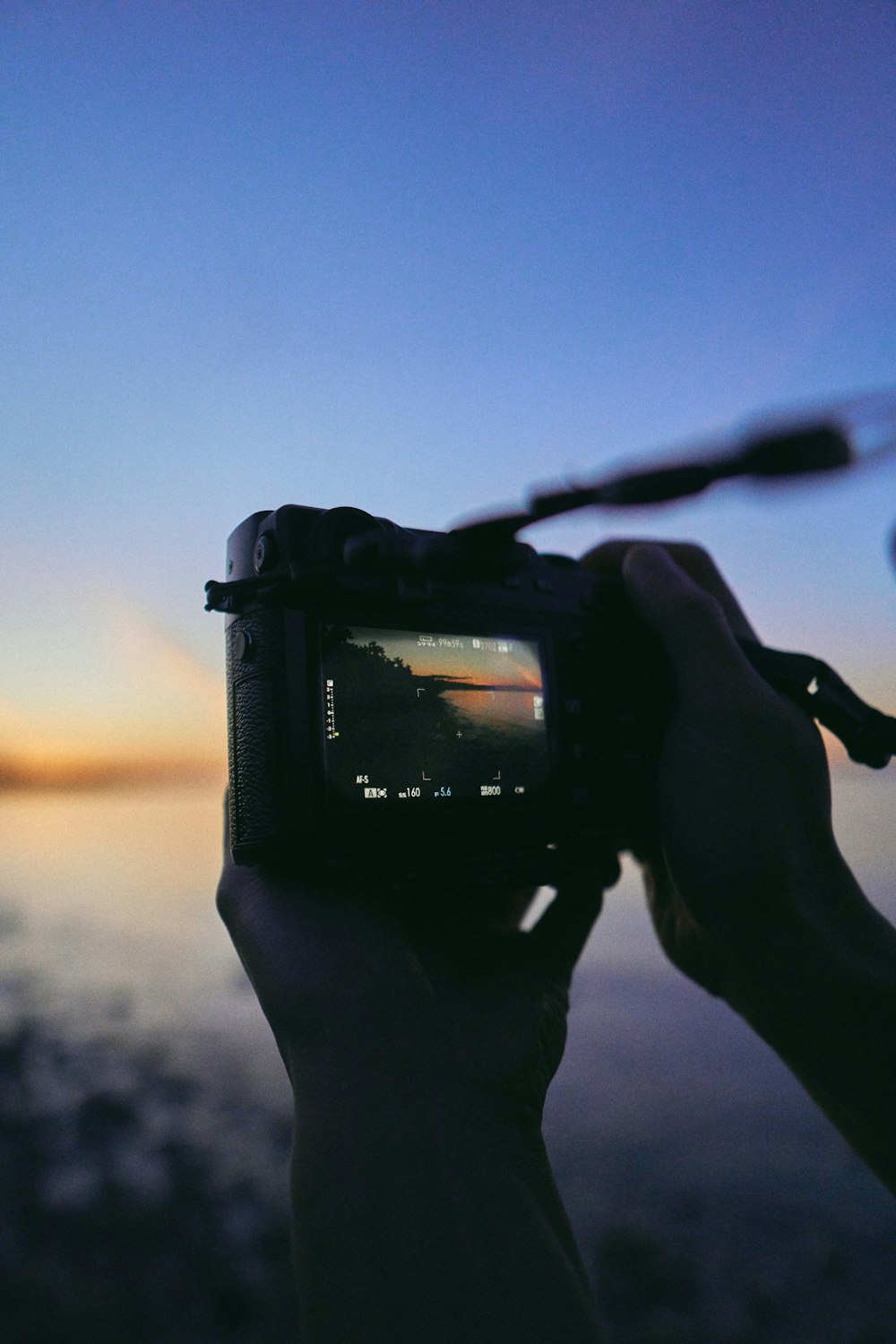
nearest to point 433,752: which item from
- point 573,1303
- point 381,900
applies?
point 381,900

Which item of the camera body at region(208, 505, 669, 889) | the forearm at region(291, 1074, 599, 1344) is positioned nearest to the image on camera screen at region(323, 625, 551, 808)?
the camera body at region(208, 505, 669, 889)

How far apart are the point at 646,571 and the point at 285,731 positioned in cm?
100

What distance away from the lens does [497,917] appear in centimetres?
196

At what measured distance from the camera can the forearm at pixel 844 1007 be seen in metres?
1.51

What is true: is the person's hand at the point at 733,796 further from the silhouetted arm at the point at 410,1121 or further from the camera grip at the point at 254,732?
the camera grip at the point at 254,732

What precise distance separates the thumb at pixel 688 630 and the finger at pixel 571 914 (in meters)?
0.44

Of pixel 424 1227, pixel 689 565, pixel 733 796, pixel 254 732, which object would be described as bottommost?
pixel 424 1227

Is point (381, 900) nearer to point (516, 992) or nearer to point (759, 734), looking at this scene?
point (516, 992)

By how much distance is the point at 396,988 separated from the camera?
1.24m

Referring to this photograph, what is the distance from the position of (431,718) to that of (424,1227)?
2.65 ft

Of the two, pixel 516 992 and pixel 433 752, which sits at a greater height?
pixel 433 752

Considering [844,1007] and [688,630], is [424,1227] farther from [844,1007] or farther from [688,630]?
[688,630]

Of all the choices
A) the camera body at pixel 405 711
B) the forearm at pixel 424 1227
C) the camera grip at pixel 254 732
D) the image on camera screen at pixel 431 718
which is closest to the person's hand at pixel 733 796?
the camera body at pixel 405 711

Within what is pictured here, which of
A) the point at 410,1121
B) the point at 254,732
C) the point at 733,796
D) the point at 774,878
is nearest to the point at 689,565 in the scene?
the point at 733,796
